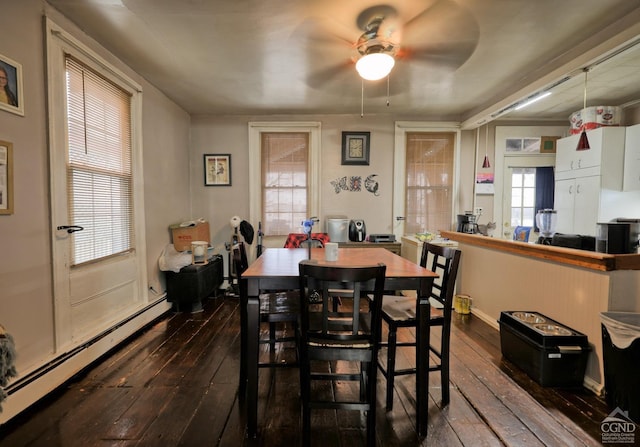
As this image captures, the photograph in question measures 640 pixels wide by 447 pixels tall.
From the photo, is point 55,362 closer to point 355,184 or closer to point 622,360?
point 622,360

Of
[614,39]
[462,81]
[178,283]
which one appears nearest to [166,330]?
[178,283]

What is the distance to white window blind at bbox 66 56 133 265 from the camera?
7.64 feet

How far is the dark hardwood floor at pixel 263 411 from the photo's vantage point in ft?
5.25

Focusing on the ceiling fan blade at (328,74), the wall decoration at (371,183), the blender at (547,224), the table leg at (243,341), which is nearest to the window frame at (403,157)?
the wall decoration at (371,183)

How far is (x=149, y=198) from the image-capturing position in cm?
337

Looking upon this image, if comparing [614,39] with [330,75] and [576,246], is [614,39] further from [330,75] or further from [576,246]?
[330,75]

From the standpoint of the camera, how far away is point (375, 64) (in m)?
2.38

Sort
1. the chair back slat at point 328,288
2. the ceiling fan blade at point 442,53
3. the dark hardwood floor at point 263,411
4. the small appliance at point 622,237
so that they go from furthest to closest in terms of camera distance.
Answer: the ceiling fan blade at point 442,53 < the small appliance at point 622,237 < the dark hardwood floor at point 263,411 < the chair back slat at point 328,288

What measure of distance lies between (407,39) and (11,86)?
2.78 m

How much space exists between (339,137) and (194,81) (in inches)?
83.6

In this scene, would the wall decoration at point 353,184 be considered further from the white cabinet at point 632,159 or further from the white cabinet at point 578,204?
the white cabinet at point 632,159

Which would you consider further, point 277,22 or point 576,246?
point 576,246

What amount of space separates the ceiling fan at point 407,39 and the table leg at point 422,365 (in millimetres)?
1920

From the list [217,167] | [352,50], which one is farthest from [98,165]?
[352,50]
